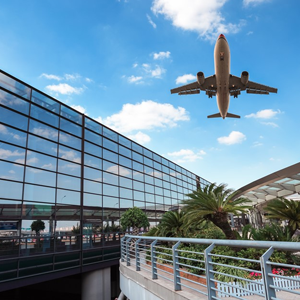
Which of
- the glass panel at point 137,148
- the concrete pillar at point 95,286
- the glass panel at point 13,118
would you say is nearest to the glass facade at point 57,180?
the glass panel at point 13,118

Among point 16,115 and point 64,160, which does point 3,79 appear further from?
point 64,160

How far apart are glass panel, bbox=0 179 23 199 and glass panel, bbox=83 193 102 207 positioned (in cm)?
555

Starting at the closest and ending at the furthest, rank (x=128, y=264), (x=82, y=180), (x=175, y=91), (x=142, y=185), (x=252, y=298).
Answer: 1. (x=252, y=298)
2. (x=128, y=264)
3. (x=82, y=180)
4. (x=142, y=185)
5. (x=175, y=91)

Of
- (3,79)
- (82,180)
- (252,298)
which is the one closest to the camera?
(252,298)

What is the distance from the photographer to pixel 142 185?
93.7ft

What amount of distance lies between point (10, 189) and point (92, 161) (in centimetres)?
766

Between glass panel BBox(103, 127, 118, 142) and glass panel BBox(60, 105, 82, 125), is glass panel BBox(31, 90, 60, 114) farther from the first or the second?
glass panel BBox(103, 127, 118, 142)

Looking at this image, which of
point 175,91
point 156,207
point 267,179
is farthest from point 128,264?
point 175,91

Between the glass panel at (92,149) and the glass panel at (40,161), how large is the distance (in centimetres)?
365

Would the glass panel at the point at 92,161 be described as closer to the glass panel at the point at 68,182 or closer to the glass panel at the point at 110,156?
the glass panel at the point at 110,156

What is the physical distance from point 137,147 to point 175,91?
10992 millimetres

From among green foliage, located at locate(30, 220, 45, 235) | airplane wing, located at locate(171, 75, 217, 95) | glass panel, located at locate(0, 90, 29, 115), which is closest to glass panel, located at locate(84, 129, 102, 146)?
glass panel, located at locate(0, 90, 29, 115)

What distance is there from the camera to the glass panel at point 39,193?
15752 mm

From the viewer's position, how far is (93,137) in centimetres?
2241
